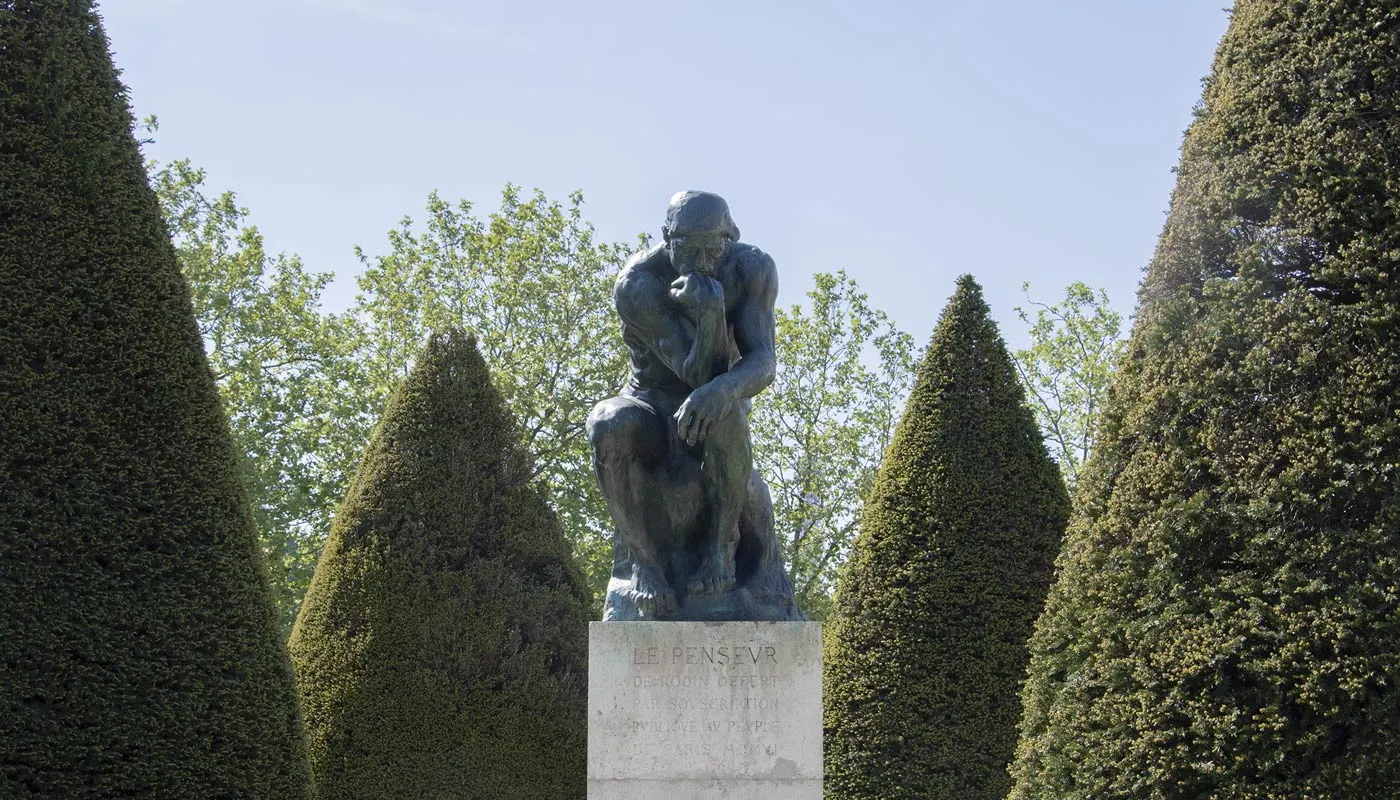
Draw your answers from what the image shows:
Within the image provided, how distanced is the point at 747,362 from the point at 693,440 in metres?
0.55

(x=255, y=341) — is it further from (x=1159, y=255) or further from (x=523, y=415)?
(x=1159, y=255)

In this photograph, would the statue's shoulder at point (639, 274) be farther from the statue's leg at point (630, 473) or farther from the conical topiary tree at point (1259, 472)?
the conical topiary tree at point (1259, 472)

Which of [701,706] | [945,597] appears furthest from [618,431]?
[945,597]

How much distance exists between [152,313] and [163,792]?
3418mm

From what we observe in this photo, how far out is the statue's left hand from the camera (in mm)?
7648

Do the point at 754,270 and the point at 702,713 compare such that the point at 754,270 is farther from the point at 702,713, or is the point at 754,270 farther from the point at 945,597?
the point at 945,597

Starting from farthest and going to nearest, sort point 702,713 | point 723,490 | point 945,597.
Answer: point 945,597 → point 723,490 → point 702,713

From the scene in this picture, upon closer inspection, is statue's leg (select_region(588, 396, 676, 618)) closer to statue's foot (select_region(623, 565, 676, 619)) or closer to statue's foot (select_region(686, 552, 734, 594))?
statue's foot (select_region(623, 565, 676, 619))

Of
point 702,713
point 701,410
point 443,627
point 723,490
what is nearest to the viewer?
point 702,713

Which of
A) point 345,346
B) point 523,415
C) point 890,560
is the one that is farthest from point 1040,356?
point 890,560

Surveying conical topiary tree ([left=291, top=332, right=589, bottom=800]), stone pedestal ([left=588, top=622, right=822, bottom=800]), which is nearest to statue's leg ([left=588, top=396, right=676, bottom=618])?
stone pedestal ([left=588, top=622, right=822, bottom=800])

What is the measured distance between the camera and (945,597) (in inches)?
550

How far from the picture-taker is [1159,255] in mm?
8750

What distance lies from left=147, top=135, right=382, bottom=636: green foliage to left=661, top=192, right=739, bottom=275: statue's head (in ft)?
48.9
